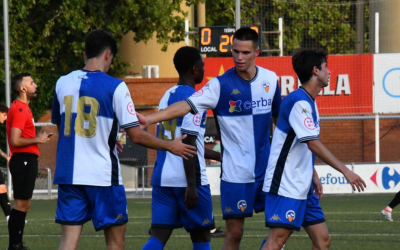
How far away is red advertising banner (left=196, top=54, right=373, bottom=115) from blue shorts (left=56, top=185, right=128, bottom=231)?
2039cm

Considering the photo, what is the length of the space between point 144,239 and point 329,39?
97.2 ft

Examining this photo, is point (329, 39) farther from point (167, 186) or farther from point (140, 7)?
point (167, 186)

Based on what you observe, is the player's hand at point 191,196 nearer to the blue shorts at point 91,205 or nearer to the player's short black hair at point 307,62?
the blue shorts at point 91,205

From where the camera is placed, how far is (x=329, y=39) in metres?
39.8

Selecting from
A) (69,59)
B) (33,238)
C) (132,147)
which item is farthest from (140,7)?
(33,238)

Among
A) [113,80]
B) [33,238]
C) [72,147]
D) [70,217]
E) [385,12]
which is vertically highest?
[385,12]

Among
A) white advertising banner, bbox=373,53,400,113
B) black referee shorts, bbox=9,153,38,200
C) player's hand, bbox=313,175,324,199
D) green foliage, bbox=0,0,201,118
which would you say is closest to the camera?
player's hand, bbox=313,175,324,199

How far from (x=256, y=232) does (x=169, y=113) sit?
6.17m

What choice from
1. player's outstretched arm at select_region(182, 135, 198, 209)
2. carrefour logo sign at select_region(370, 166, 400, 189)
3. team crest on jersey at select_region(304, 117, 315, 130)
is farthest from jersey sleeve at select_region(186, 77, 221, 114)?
carrefour logo sign at select_region(370, 166, 400, 189)

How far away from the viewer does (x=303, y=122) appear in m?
6.39

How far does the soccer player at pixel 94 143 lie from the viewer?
6.08 m

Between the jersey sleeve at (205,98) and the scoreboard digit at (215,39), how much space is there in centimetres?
1466

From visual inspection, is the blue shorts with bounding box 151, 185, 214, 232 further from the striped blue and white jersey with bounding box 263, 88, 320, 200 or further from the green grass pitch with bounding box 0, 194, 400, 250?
the green grass pitch with bounding box 0, 194, 400, 250

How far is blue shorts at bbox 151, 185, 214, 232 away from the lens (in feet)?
23.5
